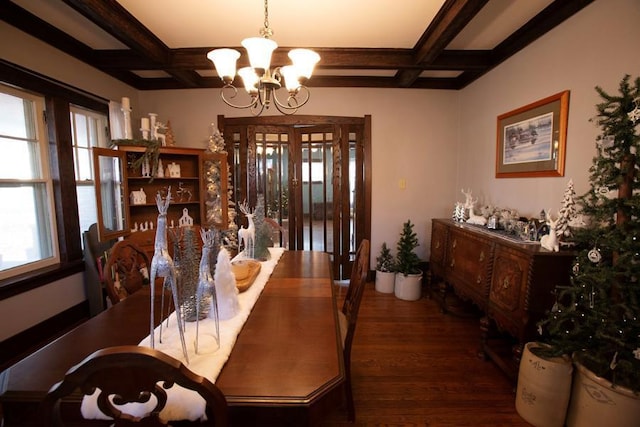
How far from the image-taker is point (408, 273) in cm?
344

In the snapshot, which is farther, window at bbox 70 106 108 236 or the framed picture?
window at bbox 70 106 108 236

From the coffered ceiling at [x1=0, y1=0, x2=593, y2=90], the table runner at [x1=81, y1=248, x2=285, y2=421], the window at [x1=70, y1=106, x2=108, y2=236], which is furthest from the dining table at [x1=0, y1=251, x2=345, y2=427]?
the coffered ceiling at [x1=0, y1=0, x2=593, y2=90]

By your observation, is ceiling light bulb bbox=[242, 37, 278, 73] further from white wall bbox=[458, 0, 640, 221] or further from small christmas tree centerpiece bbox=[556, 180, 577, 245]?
white wall bbox=[458, 0, 640, 221]

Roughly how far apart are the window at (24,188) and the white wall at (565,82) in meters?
4.21

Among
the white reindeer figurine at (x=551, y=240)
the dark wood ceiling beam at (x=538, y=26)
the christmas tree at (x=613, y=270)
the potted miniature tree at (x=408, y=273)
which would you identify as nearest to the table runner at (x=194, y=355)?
the christmas tree at (x=613, y=270)

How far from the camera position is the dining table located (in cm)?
86

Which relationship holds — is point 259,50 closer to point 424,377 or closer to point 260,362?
point 260,362

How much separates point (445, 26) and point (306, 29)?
1103mm

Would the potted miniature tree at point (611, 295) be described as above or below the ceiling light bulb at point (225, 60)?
below

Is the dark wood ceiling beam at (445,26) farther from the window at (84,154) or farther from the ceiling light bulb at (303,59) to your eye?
the window at (84,154)

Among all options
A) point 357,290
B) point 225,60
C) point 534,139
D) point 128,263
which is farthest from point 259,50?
point 534,139

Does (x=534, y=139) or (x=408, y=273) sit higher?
(x=534, y=139)

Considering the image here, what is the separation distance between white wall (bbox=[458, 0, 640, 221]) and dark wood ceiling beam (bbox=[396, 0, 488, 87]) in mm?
735

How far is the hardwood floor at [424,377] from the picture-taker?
1750 millimetres
